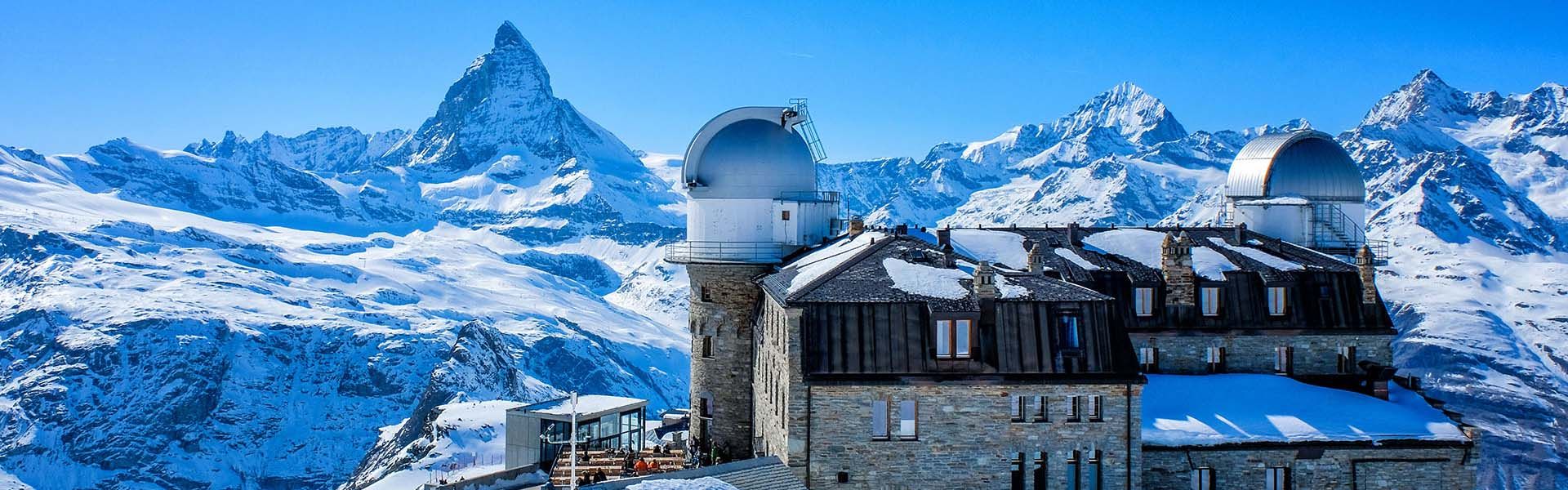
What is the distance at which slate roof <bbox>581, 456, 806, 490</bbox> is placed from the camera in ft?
122

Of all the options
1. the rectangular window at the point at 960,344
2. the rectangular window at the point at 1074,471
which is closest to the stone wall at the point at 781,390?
the rectangular window at the point at 960,344

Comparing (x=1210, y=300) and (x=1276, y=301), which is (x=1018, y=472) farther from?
(x=1276, y=301)

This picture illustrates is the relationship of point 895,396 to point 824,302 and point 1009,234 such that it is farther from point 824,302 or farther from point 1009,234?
point 1009,234

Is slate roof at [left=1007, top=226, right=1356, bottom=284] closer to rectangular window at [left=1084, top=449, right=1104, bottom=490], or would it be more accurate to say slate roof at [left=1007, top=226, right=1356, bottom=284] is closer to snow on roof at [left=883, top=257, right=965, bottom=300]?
snow on roof at [left=883, top=257, right=965, bottom=300]

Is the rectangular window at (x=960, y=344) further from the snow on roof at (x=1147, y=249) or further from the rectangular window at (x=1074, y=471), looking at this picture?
the snow on roof at (x=1147, y=249)

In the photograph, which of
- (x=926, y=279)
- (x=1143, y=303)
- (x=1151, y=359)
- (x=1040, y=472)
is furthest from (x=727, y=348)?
(x=1040, y=472)

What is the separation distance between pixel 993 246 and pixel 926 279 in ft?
51.1

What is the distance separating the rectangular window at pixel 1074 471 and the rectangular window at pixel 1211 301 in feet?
47.2

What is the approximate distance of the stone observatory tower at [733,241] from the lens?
58.3 m

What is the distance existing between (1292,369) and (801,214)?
73.1 ft

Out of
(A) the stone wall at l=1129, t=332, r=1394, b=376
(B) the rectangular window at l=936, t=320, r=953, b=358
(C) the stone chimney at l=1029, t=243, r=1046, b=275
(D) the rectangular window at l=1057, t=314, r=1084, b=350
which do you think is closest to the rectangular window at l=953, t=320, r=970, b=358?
(B) the rectangular window at l=936, t=320, r=953, b=358

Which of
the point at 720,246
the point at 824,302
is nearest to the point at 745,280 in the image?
the point at 720,246

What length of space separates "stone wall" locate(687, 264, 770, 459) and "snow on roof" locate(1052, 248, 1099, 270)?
13235mm

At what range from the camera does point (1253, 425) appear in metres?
47.1
